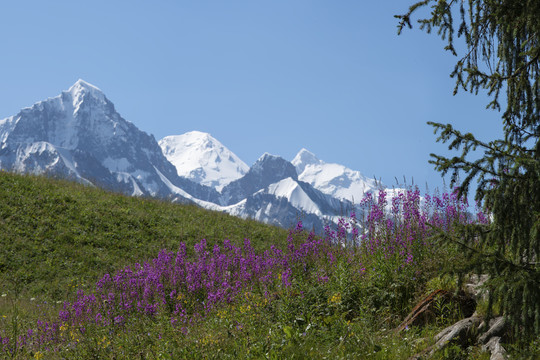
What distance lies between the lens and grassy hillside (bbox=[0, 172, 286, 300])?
1302 centimetres

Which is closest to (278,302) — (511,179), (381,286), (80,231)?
(381,286)

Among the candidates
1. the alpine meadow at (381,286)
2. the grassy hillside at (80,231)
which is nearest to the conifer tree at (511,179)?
the alpine meadow at (381,286)

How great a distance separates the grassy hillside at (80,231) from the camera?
42.7 feet

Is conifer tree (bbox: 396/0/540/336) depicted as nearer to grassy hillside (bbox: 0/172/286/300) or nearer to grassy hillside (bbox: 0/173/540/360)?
grassy hillside (bbox: 0/173/540/360)

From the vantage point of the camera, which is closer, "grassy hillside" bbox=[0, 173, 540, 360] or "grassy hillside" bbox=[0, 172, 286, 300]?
"grassy hillside" bbox=[0, 173, 540, 360]

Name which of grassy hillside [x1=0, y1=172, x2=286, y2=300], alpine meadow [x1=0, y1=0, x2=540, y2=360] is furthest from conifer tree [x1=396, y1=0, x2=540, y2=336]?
grassy hillside [x1=0, y1=172, x2=286, y2=300]

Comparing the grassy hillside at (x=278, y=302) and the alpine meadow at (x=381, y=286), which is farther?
the grassy hillside at (x=278, y=302)

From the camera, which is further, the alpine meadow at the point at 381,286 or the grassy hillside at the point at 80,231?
the grassy hillside at the point at 80,231

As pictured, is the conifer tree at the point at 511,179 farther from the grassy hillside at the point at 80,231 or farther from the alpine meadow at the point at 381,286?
Result: the grassy hillside at the point at 80,231

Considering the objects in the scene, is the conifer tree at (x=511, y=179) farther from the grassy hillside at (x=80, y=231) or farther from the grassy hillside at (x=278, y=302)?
the grassy hillside at (x=80, y=231)

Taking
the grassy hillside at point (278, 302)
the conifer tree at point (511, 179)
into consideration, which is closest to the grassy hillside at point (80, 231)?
the grassy hillside at point (278, 302)

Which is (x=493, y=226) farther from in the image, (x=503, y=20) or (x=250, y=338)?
(x=250, y=338)

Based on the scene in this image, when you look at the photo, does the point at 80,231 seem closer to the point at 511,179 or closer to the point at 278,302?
the point at 278,302

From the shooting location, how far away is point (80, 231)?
15.5 meters
